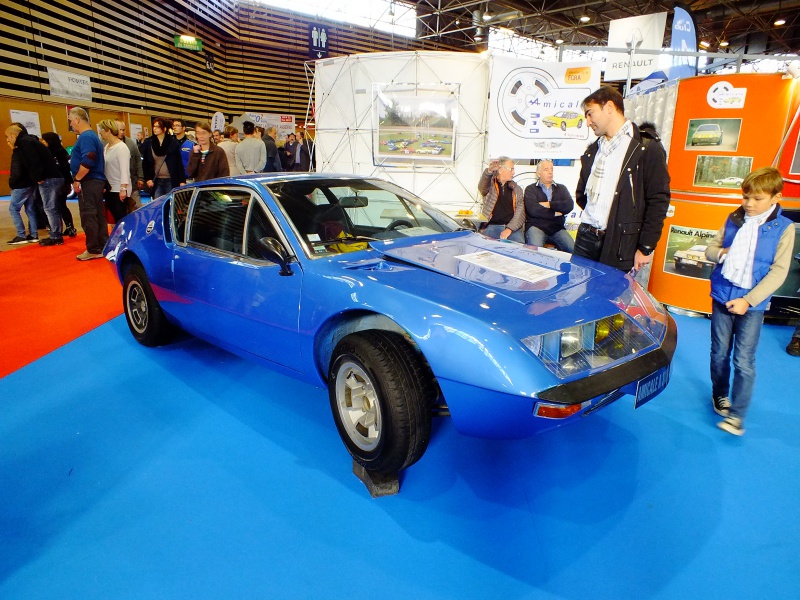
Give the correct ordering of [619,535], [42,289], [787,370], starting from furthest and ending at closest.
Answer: [42,289] < [787,370] < [619,535]

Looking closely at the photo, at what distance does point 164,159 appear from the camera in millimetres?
7289

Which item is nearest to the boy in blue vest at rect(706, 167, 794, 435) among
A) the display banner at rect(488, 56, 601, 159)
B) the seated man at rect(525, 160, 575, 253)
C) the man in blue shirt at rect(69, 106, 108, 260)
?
the seated man at rect(525, 160, 575, 253)

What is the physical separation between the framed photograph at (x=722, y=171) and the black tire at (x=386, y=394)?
3975mm

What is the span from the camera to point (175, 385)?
3.24 meters

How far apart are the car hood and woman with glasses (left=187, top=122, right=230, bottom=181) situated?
183 inches

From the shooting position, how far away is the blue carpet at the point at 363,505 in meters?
1.75

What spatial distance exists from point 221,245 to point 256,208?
Result: 1.35 ft

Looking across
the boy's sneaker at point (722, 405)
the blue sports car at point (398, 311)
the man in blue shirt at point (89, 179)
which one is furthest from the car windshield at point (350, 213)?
the man in blue shirt at point (89, 179)

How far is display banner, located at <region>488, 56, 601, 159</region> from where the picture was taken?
6.79 metres

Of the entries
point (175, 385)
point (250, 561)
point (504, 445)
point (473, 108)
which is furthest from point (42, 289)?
point (473, 108)

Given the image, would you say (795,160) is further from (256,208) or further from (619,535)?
(256,208)

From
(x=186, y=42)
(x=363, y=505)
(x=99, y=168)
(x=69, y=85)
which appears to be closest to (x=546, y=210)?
(x=363, y=505)

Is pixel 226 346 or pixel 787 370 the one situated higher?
pixel 226 346

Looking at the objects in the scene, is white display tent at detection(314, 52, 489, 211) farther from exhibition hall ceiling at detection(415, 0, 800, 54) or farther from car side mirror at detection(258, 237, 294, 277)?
exhibition hall ceiling at detection(415, 0, 800, 54)
